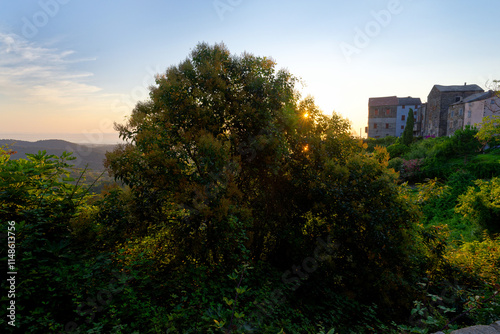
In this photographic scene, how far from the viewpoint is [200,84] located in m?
6.48

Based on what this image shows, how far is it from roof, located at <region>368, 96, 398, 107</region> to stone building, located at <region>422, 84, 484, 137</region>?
8300 mm

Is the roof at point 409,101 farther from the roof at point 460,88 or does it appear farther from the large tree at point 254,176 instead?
the large tree at point 254,176

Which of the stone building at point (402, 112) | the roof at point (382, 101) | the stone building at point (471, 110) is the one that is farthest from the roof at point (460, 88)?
the roof at point (382, 101)

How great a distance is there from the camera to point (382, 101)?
57.3 meters

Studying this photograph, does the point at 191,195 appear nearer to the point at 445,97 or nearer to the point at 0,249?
the point at 0,249

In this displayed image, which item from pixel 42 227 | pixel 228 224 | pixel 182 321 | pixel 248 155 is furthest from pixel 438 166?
pixel 42 227

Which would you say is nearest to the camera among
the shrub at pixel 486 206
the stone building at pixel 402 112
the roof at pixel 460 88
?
the shrub at pixel 486 206

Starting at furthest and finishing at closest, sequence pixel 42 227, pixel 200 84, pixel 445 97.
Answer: pixel 445 97
pixel 200 84
pixel 42 227

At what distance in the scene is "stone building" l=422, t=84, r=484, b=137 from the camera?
44750 millimetres

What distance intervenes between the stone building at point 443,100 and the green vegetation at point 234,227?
47085 mm

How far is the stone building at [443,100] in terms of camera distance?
44.8 metres

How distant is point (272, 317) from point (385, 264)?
11.8ft

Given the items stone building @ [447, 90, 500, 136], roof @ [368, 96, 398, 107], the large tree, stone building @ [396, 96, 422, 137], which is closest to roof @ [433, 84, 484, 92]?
stone building @ [447, 90, 500, 136]

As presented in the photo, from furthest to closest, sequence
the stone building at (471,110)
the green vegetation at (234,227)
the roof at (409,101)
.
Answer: the roof at (409,101), the stone building at (471,110), the green vegetation at (234,227)
